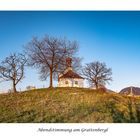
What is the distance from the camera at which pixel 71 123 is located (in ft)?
24.9

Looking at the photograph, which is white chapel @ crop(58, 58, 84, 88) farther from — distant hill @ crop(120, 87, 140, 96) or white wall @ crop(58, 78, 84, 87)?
distant hill @ crop(120, 87, 140, 96)

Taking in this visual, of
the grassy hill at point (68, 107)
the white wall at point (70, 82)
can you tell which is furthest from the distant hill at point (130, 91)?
the white wall at point (70, 82)

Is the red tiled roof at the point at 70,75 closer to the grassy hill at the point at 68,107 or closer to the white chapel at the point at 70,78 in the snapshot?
the white chapel at the point at 70,78

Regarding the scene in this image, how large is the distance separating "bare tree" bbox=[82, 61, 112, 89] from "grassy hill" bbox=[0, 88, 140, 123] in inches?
8.2

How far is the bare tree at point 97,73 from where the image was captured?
337 inches

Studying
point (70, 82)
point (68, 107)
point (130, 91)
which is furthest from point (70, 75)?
point (130, 91)

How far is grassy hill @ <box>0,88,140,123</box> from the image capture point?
7.75 metres

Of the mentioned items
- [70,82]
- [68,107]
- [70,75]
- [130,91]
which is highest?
[70,75]

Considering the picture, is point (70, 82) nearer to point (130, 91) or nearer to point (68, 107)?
point (68, 107)

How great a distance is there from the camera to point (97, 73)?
909 cm

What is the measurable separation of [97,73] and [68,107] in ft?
3.81

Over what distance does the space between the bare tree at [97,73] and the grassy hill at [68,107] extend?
0.21 m
